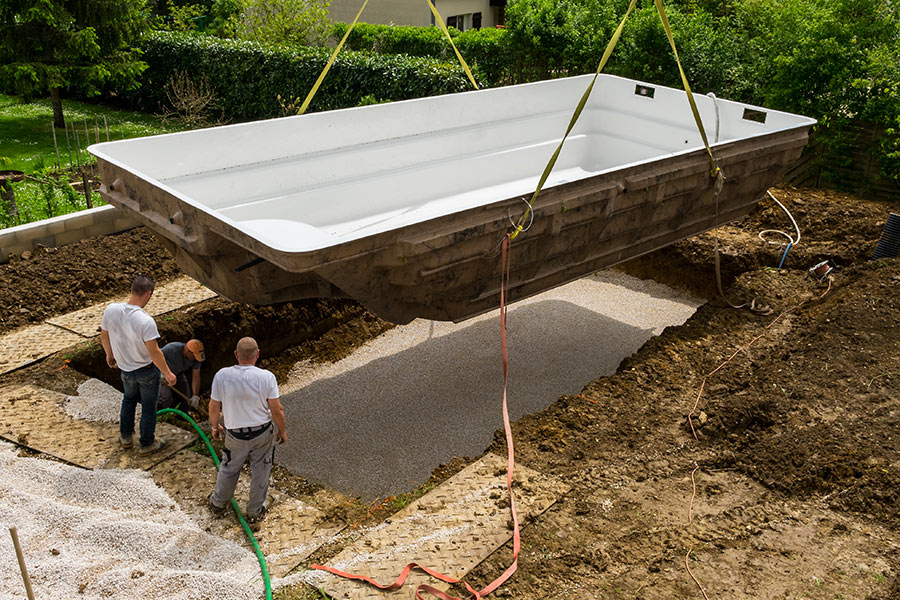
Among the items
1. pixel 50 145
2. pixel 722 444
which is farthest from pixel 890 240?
pixel 50 145

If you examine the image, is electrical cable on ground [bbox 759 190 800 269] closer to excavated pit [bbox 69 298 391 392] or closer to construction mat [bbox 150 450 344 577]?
excavated pit [bbox 69 298 391 392]

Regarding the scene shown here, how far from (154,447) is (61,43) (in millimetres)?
8898

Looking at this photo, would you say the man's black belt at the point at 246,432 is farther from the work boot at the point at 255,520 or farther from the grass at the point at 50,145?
the grass at the point at 50,145

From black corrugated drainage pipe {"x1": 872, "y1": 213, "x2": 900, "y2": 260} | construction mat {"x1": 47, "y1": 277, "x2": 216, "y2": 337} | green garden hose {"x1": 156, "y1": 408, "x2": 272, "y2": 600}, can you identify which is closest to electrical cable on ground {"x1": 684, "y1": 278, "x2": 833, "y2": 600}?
black corrugated drainage pipe {"x1": 872, "y1": 213, "x2": 900, "y2": 260}

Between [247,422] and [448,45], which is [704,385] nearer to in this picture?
[247,422]

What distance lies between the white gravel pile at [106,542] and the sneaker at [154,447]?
0.23 m

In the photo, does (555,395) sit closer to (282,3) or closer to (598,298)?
(598,298)

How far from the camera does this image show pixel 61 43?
38.4ft

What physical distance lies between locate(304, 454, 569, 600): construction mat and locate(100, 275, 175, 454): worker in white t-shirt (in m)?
1.68

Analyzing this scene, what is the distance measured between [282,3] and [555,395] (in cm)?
1059

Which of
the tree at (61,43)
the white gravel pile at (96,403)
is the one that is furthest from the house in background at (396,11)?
the white gravel pile at (96,403)

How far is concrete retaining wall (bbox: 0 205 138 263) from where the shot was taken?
7.24m

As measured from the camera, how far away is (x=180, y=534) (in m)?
4.37

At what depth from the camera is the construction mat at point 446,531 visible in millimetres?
4027
